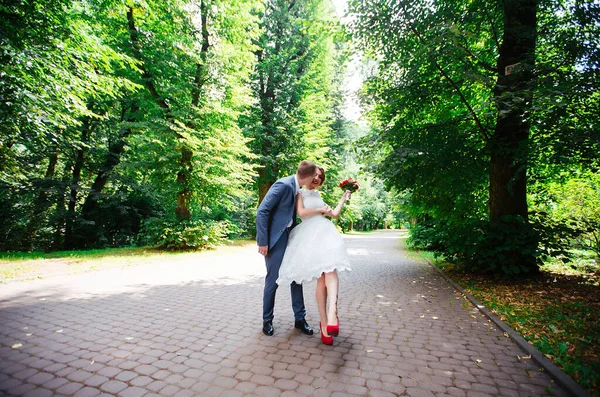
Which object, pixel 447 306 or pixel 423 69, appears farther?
pixel 423 69

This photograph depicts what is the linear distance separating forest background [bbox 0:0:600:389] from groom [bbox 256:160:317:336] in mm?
3079

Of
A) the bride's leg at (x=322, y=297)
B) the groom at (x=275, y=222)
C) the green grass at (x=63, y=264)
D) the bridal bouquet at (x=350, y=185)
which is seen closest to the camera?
the bride's leg at (x=322, y=297)

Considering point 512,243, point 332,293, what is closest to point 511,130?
point 512,243

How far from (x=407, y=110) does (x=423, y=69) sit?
43.1 inches

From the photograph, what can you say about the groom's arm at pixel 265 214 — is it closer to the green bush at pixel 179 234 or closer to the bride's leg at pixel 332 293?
the bride's leg at pixel 332 293

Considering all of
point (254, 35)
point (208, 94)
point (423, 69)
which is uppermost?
point (254, 35)

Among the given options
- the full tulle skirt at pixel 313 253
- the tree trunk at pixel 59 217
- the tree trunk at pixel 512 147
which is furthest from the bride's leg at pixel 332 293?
the tree trunk at pixel 59 217

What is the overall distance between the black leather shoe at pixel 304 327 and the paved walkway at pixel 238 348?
85mm

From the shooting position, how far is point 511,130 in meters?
6.47

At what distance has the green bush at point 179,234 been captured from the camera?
12.1 meters

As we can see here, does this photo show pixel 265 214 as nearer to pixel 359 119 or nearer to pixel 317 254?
pixel 317 254

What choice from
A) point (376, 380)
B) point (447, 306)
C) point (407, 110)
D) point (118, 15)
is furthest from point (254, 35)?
point (376, 380)

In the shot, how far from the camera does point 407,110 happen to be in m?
7.73

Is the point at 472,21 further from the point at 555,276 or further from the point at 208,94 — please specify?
the point at 208,94
